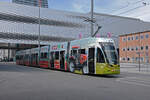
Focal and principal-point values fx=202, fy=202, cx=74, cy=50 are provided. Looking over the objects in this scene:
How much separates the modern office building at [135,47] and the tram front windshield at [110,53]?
39891mm

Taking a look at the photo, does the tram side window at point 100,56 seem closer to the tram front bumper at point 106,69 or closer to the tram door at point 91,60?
the tram front bumper at point 106,69

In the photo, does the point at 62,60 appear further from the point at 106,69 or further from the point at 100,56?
the point at 106,69

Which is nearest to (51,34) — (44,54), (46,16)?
(46,16)

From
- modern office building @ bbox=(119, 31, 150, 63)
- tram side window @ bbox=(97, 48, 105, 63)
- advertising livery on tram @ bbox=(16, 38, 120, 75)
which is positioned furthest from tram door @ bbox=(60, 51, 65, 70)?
modern office building @ bbox=(119, 31, 150, 63)

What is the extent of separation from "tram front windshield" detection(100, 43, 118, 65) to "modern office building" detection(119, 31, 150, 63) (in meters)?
39.9

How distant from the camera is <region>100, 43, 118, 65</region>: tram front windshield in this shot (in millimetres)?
15711

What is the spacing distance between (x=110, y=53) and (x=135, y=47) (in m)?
46.0

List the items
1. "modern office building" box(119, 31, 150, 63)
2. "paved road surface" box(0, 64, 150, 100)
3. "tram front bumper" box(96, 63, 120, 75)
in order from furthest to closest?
1. "modern office building" box(119, 31, 150, 63)
2. "tram front bumper" box(96, 63, 120, 75)
3. "paved road surface" box(0, 64, 150, 100)

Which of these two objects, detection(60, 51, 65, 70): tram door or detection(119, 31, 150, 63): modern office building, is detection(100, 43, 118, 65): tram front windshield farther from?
detection(119, 31, 150, 63): modern office building

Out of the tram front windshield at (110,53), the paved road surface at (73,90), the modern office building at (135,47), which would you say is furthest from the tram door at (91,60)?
the modern office building at (135,47)

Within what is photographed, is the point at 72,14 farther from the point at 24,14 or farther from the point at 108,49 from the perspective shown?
the point at 108,49

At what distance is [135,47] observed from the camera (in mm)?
59469

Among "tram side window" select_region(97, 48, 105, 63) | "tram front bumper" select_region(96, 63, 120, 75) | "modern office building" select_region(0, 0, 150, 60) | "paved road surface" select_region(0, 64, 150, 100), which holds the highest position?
"modern office building" select_region(0, 0, 150, 60)

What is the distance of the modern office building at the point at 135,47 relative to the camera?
55.8 meters
